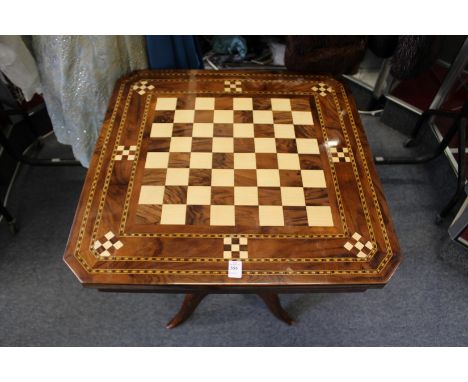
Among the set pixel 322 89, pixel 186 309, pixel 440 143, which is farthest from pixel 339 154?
pixel 440 143

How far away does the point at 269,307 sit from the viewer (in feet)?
5.82

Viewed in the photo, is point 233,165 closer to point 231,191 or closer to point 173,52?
point 231,191

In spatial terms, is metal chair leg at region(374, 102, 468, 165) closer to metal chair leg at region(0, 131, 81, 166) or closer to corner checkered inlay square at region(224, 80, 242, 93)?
corner checkered inlay square at region(224, 80, 242, 93)

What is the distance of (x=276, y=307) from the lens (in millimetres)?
1755

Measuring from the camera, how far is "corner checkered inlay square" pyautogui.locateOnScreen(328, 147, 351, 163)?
1.42 meters

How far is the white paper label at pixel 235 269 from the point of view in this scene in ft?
3.66

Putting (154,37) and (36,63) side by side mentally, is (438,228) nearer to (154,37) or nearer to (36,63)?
(154,37)

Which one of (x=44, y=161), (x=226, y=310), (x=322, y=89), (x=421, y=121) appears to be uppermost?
(x=322, y=89)

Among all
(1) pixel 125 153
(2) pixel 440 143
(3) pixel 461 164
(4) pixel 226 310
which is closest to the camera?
(1) pixel 125 153

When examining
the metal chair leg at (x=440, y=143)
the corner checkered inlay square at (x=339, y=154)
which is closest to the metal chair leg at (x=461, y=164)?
the metal chair leg at (x=440, y=143)

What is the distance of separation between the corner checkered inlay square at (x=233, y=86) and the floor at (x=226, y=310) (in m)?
1.04

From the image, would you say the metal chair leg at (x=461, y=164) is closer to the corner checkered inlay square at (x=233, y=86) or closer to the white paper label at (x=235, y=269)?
the corner checkered inlay square at (x=233, y=86)

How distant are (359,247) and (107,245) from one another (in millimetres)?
807
